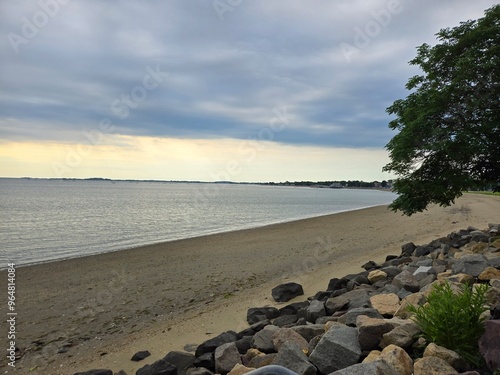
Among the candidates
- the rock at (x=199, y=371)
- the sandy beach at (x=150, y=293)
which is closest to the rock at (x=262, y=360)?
the rock at (x=199, y=371)

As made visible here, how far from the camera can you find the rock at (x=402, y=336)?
436 cm

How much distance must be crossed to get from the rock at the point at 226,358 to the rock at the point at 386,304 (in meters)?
2.43

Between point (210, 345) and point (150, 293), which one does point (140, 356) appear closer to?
point (210, 345)

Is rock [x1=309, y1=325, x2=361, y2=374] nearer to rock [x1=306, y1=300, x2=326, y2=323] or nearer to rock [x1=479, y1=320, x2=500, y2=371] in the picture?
rock [x1=479, y1=320, x2=500, y2=371]

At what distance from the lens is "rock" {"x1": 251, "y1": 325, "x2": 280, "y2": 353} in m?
5.50

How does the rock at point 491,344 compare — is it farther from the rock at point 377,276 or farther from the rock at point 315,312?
the rock at point 377,276

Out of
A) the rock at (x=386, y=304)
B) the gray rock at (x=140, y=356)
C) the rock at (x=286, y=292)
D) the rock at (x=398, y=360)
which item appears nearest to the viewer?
the rock at (x=398, y=360)

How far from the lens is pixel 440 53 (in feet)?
35.0

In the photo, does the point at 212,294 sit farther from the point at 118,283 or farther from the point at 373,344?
the point at 373,344

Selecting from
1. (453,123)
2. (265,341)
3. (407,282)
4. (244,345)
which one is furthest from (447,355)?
(453,123)

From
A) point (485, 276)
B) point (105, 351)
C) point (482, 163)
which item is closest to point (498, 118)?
point (482, 163)

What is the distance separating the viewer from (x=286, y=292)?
948 cm

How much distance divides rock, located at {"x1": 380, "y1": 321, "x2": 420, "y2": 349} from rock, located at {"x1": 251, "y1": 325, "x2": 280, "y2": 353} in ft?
5.64

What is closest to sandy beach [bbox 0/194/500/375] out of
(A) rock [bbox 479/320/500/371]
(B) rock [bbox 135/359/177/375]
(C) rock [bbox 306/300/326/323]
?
(B) rock [bbox 135/359/177/375]
